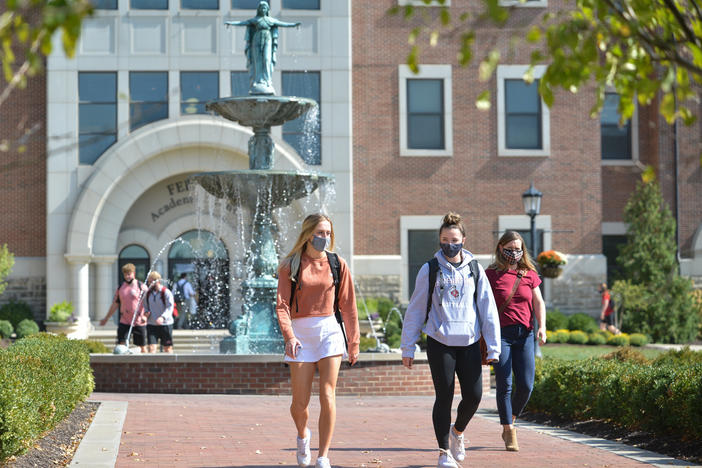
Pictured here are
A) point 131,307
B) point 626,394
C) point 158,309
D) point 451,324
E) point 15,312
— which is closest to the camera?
point 451,324

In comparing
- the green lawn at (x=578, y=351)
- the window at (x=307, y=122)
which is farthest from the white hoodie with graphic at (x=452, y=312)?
the window at (x=307, y=122)

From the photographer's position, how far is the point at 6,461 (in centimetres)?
675

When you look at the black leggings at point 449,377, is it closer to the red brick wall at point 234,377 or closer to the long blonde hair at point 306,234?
the long blonde hair at point 306,234

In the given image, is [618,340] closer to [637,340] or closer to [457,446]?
[637,340]

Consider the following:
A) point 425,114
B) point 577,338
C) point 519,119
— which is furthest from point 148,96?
point 577,338

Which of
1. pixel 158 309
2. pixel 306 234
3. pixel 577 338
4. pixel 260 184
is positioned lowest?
pixel 577 338

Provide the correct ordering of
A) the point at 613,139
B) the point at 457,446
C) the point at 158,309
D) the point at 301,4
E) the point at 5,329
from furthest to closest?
the point at 613,139 < the point at 301,4 < the point at 5,329 < the point at 158,309 < the point at 457,446

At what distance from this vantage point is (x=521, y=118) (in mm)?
28094

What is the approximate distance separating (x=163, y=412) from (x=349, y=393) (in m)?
3.71

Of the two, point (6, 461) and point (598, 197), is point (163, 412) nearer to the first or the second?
point (6, 461)

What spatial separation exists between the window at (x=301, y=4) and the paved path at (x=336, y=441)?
16178mm

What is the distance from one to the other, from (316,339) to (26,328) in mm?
18968

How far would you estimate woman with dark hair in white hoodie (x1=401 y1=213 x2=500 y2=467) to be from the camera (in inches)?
295

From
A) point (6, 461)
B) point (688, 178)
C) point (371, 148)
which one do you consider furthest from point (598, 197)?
point (6, 461)
